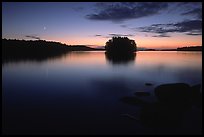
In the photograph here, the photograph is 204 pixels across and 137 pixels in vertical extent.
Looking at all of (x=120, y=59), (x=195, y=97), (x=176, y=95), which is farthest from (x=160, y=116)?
(x=120, y=59)

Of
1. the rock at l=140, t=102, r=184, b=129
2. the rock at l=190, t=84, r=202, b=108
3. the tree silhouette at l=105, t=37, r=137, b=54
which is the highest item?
the tree silhouette at l=105, t=37, r=137, b=54

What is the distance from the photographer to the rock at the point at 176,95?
1518cm

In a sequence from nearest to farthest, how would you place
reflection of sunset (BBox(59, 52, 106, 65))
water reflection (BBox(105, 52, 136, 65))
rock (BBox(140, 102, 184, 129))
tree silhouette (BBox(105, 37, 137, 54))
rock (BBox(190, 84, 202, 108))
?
rock (BBox(140, 102, 184, 129)) → rock (BBox(190, 84, 202, 108)) → water reflection (BBox(105, 52, 136, 65)) → reflection of sunset (BBox(59, 52, 106, 65)) → tree silhouette (BBox(105, 37, 137, 54))

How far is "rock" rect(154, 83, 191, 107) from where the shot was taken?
15.2 meters

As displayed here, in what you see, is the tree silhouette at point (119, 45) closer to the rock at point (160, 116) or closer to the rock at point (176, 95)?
the rock at point (176, 95)

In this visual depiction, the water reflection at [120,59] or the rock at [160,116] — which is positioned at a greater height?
the water reflection at [120,59]

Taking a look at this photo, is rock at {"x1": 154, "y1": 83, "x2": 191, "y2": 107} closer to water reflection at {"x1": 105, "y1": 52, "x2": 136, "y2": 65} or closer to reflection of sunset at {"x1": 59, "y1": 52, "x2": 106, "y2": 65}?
water reflection at {"x1": 105, "y1": 52, "x2": 136, "y2": 65}

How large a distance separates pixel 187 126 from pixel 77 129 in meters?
7.55

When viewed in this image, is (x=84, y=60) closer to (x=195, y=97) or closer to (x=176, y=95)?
(x=195, y=97)

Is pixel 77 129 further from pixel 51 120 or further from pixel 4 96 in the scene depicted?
pixel 4 96

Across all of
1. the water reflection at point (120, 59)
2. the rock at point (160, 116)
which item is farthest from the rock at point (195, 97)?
the water reflection at point (120, 59)

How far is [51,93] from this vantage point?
22.2 meters

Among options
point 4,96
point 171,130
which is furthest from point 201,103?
point 4,96

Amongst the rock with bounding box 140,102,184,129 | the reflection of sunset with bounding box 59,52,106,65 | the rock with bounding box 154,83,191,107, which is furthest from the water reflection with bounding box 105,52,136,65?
the rock with bounding box 140,102,184,129
